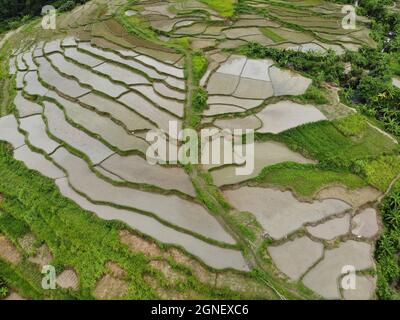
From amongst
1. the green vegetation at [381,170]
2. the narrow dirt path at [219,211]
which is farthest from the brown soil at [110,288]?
the green vegetation at [381,170]

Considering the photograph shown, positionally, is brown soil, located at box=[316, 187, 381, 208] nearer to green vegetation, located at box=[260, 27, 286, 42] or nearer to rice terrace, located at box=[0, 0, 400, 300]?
rice terrace, located at box=[0, 0, 400, 300]

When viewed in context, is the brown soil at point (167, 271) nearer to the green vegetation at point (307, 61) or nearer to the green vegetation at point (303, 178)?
the green vegetation at point (303, 178)

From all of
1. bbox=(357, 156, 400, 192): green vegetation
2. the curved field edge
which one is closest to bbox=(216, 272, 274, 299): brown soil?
the curved field edge

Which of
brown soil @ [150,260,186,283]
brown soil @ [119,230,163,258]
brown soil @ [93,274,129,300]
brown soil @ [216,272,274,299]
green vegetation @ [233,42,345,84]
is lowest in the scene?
brown soil @ [216,272,274,299]

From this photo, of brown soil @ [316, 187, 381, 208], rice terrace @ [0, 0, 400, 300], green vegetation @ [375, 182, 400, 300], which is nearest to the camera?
green vegetation @ [375, 182, 400, 300]

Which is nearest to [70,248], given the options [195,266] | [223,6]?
[195,266]
